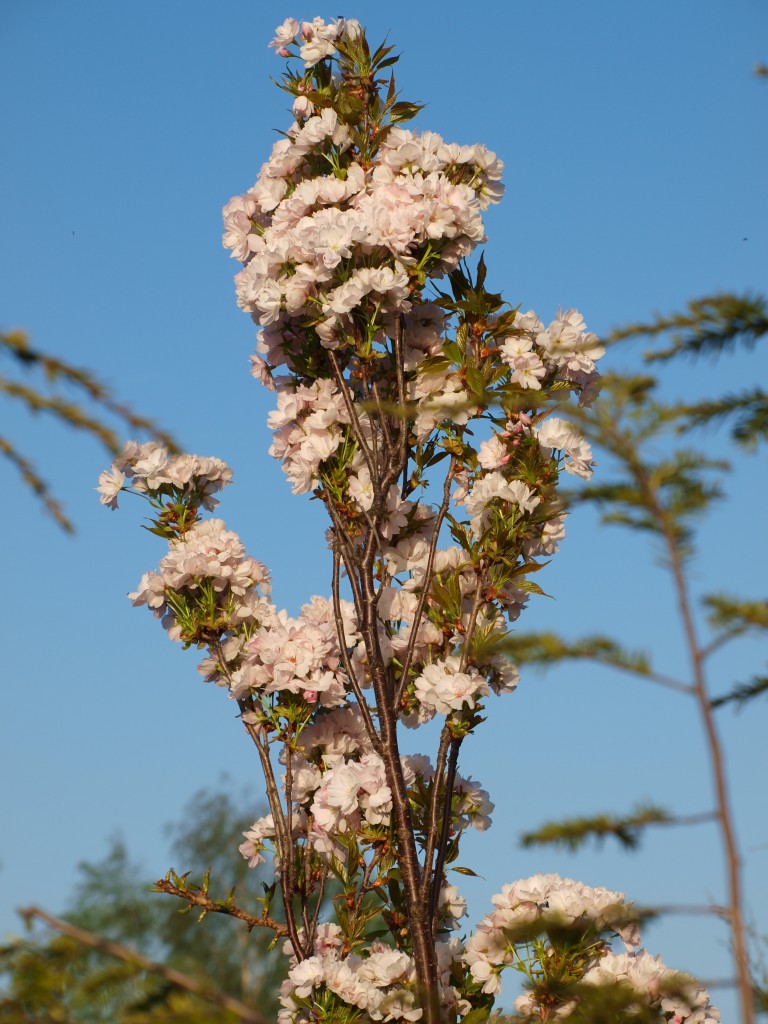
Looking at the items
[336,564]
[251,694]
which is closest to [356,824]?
[251,694]

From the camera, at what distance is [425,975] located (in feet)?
12.8

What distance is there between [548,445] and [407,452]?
58 cm

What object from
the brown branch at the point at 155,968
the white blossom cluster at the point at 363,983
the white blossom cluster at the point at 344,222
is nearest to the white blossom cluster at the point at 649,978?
the white blossom cluster at the point at 363,983

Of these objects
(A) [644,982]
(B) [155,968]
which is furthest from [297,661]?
(B) [155,968]

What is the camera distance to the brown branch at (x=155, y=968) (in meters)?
1.91

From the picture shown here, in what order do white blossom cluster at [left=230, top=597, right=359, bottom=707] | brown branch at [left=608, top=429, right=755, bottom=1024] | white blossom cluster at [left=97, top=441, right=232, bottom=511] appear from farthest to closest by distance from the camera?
white blossom cluster at [left=97, top=441, right=232, bottom=511] < white blossom cluster at [left=230, top=597, right=359, bottom=707] < brown branch at [left=608, top=429, right=755, bottom=1024]

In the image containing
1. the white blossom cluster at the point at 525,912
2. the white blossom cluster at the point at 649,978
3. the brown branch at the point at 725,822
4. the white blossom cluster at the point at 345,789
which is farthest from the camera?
the white blossom cluster at the point at 345,789

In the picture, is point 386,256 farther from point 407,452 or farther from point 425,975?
point 425,975

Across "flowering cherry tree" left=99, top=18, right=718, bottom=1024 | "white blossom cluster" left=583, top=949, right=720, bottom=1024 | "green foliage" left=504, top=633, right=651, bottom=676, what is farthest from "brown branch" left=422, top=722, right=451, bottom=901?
"green foliage" left=504, top=633, right=651, bottom=676

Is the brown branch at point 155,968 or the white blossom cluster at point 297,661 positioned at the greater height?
the white blossom cluster at point 297,661

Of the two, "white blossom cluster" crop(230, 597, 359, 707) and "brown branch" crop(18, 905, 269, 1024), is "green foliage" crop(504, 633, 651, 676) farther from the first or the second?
"white blossom cluster" crop(230, 597, 359, 707)

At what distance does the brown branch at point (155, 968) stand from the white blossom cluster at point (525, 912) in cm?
213

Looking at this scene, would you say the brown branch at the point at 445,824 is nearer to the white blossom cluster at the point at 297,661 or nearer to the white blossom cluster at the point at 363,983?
the white blossom cluster at the point at 363,983

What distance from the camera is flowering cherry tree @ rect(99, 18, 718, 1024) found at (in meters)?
4.12
